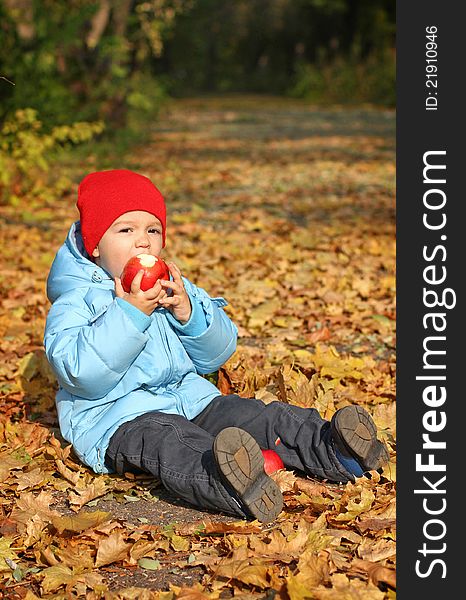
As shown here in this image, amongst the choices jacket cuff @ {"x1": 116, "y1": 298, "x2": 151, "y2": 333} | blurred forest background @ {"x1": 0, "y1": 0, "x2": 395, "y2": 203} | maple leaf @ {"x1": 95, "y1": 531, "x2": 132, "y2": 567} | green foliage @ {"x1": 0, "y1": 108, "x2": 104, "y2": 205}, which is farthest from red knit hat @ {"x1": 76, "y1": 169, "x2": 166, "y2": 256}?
green foliage @ {"x1": 0, "y1": 108, "x2": 104, "y2": 205}

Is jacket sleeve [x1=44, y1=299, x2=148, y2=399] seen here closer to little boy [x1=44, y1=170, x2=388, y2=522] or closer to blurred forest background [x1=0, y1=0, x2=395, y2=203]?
little boy [x1=44, y1=170, x2=388, y2=522]

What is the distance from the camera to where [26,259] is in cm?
737

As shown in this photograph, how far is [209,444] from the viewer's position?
10.7 ft

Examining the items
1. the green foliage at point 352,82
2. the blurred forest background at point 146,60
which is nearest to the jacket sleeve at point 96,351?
the blurred forest background at point 146,60

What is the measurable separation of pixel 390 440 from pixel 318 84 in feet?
119

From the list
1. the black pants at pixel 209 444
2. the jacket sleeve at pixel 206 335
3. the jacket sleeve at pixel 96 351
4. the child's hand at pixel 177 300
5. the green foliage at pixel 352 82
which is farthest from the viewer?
the green foliage at pixel 352 82

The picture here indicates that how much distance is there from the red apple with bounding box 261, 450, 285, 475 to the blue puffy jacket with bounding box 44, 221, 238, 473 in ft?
1.20

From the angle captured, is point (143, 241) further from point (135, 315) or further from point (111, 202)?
point (135, 315)

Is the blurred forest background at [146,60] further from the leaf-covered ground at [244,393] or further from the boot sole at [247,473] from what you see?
the boot sole at [247,473]

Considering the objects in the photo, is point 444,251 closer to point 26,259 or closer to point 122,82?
point 26,259

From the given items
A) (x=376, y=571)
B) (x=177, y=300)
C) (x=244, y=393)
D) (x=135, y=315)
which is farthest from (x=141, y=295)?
(x=376, y=571)

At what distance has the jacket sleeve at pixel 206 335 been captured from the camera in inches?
143

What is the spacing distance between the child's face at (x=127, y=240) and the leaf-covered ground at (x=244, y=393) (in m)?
0.78

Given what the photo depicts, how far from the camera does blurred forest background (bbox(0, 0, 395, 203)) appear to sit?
9.88 metres
